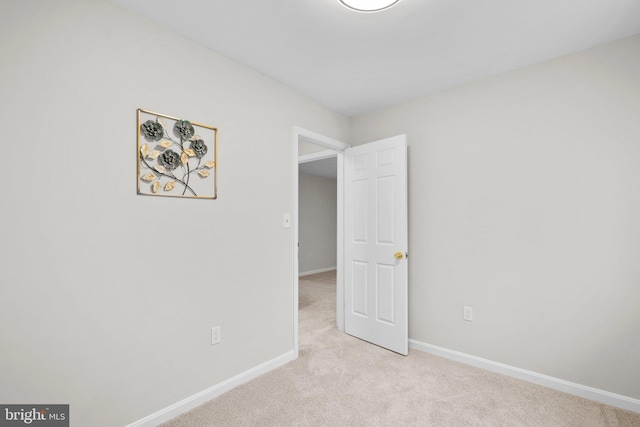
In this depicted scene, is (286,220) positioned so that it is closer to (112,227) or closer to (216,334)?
(216,334)

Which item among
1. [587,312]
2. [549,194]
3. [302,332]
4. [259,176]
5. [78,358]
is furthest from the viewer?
[302,332]

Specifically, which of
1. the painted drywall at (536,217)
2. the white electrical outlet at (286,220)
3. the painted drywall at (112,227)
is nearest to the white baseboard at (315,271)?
the painted drywall at (536,217)

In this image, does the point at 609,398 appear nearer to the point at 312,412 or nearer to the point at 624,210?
the point at 624,210

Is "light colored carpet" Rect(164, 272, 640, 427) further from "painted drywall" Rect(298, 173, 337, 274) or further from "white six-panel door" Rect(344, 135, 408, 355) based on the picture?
"painted drywall" Rect(298, 173, 337, 274)

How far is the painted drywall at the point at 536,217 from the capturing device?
6.46ft

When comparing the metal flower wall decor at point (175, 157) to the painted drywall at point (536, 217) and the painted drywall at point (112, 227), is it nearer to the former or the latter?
the painted drywall at point (112, 227)

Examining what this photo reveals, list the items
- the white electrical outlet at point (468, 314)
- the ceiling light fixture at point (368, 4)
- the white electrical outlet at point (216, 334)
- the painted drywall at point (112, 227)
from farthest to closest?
the white electrical outlet at point (468, 314)
the white electrical outlet at point (216, 334)
the ceiling light fixture at point (368, 4)
the painted drywall at point (112, 227)

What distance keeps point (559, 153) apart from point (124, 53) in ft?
9.54

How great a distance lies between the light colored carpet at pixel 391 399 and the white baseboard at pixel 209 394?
0.13 feet

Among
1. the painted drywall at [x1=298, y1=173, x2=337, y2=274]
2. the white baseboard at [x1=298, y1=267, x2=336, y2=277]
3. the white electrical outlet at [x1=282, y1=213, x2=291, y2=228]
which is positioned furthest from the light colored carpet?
the painted drywall at [x1=298, y1=173, x2=337, y2=274]

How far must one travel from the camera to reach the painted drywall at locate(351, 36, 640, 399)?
1968mm

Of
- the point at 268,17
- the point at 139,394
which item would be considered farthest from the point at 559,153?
the point at 139,394

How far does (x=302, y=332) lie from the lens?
3273 millimetres

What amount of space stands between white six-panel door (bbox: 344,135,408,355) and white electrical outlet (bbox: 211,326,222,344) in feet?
5.00
